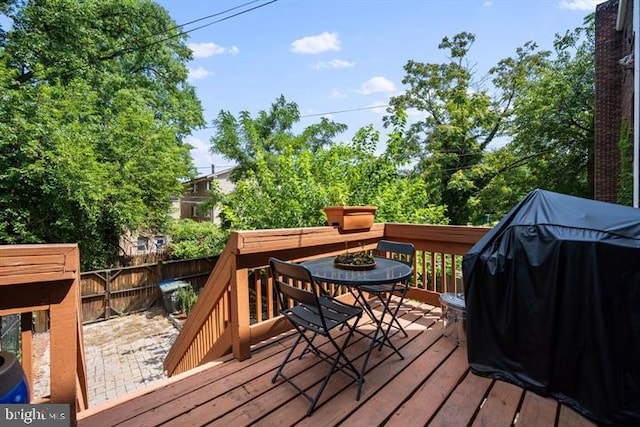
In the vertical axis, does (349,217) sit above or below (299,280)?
above

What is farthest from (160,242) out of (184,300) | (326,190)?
(326,190)

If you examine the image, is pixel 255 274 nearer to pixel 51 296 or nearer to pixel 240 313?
pixel 240 313

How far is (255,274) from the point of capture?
2.58 metres

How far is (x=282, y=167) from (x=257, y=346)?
360cm

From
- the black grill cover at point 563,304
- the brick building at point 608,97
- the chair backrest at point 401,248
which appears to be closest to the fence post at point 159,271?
the chair backrest at point 401,248

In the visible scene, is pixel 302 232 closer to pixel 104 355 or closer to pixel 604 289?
pixel 604 289

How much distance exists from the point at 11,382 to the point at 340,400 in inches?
59.2

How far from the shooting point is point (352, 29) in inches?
251

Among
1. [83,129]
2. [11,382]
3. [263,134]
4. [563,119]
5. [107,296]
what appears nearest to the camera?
[11,382]

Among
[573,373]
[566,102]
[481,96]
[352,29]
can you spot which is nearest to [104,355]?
[573,373]

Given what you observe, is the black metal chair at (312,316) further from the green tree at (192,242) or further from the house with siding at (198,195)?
the house with siding at (198,195)

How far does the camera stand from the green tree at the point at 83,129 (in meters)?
7.54

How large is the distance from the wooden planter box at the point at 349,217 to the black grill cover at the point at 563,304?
120 cm

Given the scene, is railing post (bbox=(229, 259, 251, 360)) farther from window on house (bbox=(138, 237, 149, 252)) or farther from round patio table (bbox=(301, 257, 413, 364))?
window on house (bbox=(138, 237, 149, 252))
